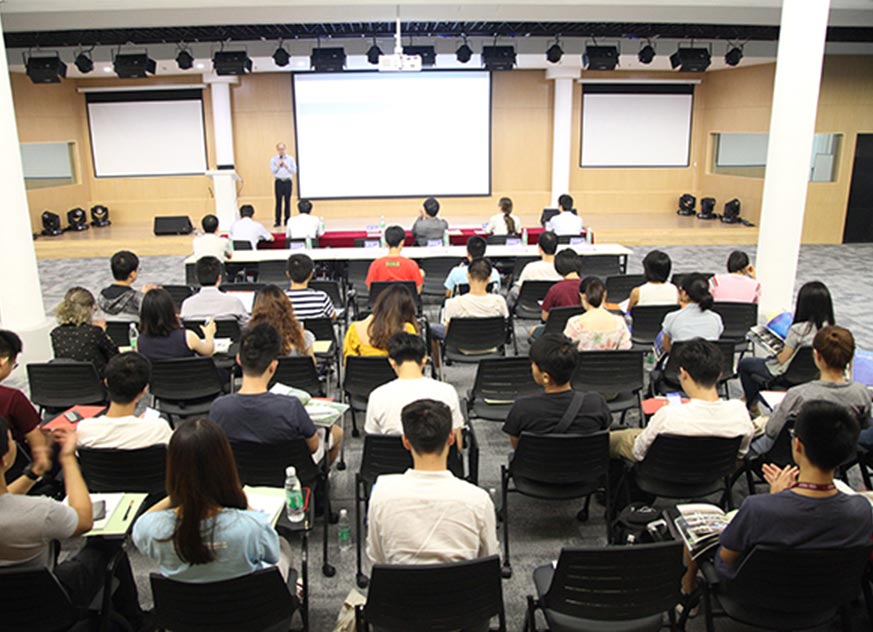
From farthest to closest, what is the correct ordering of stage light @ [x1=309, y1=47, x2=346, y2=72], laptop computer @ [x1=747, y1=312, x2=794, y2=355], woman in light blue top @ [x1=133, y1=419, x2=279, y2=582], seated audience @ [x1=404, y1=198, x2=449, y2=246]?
stage light @ [x1=309, y1=47, x2=346, y2=72] < seated audience @ [x1=404, y1=198, x2=449, y2=246] < laptop computer @ [x1=747, y1=312, x2=794, y2=355] < woman in light blue top @ [x1=133, y1=419, x2=279, y2=582]

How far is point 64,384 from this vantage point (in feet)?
15.7

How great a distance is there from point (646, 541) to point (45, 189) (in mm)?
15703

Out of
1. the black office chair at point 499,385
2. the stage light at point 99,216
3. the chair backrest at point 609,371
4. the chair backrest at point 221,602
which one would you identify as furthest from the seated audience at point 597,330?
the stage light at point 99,216

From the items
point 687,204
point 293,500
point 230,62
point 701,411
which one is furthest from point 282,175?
point 701,411

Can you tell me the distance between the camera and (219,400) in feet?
11.5

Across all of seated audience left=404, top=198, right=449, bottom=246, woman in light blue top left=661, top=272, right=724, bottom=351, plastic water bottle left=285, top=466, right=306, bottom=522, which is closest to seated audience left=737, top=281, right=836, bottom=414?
woman in light blue top left=661, top=272, right=724, bottom=351

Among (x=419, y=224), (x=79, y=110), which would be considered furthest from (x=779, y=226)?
(x=79, y=110)

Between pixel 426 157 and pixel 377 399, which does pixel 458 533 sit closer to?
pixel 377 399

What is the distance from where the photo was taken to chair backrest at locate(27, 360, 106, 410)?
4.73 meters

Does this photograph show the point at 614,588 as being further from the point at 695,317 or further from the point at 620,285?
the point at 620,285

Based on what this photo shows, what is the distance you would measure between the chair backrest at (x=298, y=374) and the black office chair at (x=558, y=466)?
1652mm

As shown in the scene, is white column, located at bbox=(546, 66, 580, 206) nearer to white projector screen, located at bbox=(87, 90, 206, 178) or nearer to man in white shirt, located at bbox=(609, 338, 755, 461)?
white projector screen, located at bbox=(87, 90, 206, 178)

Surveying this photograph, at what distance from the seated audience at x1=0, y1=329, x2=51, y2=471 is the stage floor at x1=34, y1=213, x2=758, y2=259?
10276 millimetres

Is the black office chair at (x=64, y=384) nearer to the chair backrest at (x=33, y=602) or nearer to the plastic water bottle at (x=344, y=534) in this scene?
the plastic water bottle at (x=344, y=534)
